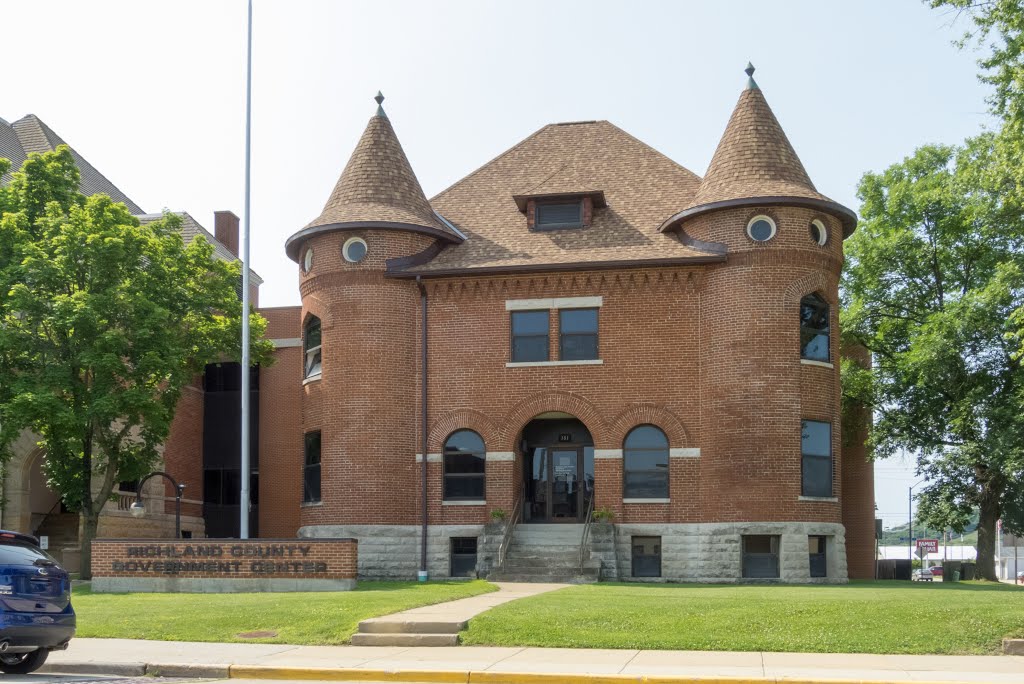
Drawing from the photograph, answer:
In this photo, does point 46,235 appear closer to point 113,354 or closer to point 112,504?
point 113,354

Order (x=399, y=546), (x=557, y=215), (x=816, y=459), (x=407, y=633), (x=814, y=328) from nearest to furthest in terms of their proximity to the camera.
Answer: (x=407, y=633), (x=816, y=459), (x=814, y=328), (x=399, y=546), (x=557, y=215)

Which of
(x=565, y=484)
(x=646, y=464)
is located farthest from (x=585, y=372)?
(x=565, y=484)

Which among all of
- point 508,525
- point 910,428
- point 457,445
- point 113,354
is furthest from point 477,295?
point 910,428

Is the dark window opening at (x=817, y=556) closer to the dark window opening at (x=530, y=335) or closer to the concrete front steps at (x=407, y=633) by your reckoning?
the dark window opening at (x=530, y=335)

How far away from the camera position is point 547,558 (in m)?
30.0

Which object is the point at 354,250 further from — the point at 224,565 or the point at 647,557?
the point at 647,557

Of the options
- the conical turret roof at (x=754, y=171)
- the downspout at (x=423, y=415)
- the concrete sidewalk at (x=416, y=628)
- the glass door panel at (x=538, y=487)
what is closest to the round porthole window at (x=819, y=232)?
the conical turret roof at (x=754, y=171)

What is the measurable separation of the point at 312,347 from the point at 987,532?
2192 cm

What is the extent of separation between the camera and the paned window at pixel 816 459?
3067 cm

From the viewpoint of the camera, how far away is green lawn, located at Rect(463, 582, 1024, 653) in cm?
1648

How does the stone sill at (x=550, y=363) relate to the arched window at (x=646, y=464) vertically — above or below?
above

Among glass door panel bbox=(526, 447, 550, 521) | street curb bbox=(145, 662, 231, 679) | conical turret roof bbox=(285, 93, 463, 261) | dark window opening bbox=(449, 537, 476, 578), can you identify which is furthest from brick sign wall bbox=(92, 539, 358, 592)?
street curb bbox=(145, 662, 231, 679)

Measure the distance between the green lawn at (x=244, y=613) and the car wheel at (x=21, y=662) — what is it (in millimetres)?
3225

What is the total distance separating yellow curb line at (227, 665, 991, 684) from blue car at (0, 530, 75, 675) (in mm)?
2205
